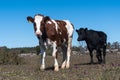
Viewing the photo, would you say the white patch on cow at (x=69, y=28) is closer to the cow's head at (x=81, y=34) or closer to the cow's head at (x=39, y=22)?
the cow's head at (x=39, y=22)

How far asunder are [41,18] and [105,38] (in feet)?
33.5

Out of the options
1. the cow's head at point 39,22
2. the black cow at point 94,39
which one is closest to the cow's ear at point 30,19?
the cow's head at point 39,22

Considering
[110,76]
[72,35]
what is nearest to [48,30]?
[72,35]

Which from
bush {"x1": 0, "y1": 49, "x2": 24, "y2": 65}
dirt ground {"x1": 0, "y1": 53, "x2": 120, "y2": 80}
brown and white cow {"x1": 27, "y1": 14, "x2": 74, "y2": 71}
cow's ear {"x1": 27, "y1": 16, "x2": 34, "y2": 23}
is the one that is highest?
cow's ear {"x1": 27, "y1": 16, "x2": 34, "y2": 23}

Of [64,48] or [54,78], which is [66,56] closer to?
[64,48]

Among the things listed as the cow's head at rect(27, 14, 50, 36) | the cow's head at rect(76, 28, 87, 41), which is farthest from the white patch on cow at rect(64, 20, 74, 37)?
the cow's head at rect(76, 28, 87, 41)

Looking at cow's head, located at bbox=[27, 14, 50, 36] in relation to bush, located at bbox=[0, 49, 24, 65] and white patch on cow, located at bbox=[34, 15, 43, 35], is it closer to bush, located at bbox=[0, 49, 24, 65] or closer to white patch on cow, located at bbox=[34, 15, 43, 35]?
white patch on cow, located at bbox=[34, 15, 43, 35]

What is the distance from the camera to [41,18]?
61.1 ft

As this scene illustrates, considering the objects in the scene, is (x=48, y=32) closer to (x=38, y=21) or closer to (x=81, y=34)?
(x=38, y=21)

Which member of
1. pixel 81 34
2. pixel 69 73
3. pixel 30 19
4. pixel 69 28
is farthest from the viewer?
pixel 81 34

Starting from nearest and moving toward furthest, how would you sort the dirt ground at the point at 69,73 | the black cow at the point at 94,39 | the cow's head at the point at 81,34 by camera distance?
the dirt ground at the point at 69,73
the black cow at the point at 94,39
the cow's head at the point at 81,34

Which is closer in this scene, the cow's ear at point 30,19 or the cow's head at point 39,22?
the cow's head at point 39,22

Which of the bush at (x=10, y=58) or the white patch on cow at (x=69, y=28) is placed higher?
the white patch on cow at (x=69, y=28)

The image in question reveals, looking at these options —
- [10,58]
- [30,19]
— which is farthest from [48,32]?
[10,58]
